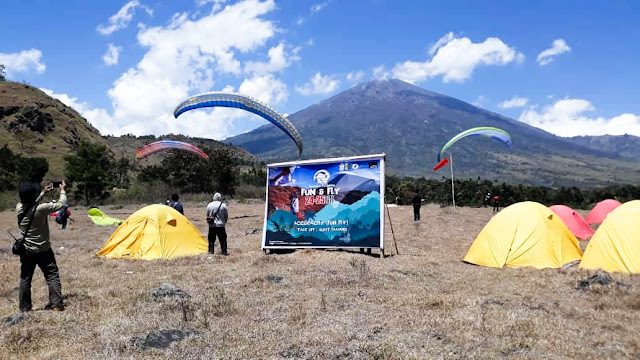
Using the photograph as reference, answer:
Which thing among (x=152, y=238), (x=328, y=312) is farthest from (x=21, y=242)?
(x=152, y=238)

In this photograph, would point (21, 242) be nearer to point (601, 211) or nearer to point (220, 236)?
point (220, 236)

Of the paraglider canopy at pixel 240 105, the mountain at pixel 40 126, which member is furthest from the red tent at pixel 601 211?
the mountain at pixel 40 126

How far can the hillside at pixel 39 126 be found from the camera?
83.0m

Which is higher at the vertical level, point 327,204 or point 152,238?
point 327,204

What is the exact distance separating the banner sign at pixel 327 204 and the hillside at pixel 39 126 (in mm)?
69478

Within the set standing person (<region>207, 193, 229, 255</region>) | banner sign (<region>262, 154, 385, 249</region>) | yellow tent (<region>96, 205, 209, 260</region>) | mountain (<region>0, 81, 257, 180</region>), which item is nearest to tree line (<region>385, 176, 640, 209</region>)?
mountain (<region>0, 81, 257, 180</region>)

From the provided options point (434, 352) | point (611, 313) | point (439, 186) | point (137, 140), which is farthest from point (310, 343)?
point (137, 140)

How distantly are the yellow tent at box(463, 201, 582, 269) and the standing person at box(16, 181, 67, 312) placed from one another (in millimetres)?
10257

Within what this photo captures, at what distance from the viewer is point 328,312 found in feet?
24.4

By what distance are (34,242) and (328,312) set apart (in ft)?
16.0

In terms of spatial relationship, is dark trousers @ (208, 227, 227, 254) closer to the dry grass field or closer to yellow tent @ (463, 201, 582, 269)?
the dry grass field

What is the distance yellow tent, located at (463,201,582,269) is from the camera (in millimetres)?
12391

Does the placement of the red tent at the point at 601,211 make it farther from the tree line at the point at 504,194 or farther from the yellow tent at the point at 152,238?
the tree line at the point at 504,194

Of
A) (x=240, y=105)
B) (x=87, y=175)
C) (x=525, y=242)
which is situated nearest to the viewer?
(x=525, y=242)
